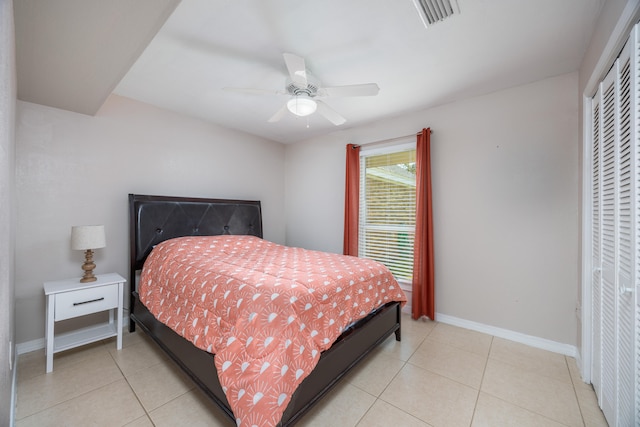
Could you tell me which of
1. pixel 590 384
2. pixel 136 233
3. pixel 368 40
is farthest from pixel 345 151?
pixel 590 384

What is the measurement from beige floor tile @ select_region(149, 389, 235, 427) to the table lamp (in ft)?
A: 4.49

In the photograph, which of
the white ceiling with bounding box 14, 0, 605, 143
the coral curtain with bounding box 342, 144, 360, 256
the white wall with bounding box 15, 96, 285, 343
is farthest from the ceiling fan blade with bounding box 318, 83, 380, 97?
the white wall with bounding box 15, 96, 285, 343

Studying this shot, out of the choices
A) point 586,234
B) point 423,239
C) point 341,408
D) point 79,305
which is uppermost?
point 586,234

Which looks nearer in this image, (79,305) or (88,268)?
(79,305)

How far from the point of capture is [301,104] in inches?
82.6

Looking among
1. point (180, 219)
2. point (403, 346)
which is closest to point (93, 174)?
point (180, 219)

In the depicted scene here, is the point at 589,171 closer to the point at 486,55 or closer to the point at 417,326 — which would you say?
the point at 486,55

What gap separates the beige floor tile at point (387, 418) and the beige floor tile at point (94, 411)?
1.42 meters

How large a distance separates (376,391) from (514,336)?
1666 mm

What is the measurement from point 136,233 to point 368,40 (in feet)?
9.36

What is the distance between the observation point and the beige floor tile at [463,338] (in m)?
2.38

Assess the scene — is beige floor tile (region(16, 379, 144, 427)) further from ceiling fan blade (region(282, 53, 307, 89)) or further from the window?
the window

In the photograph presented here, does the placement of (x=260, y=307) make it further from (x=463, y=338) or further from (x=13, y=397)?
(x=463, y=338)

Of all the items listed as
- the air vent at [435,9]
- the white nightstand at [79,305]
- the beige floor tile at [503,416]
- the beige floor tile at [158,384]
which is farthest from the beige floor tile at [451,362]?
the white nightstand at [79,305]
